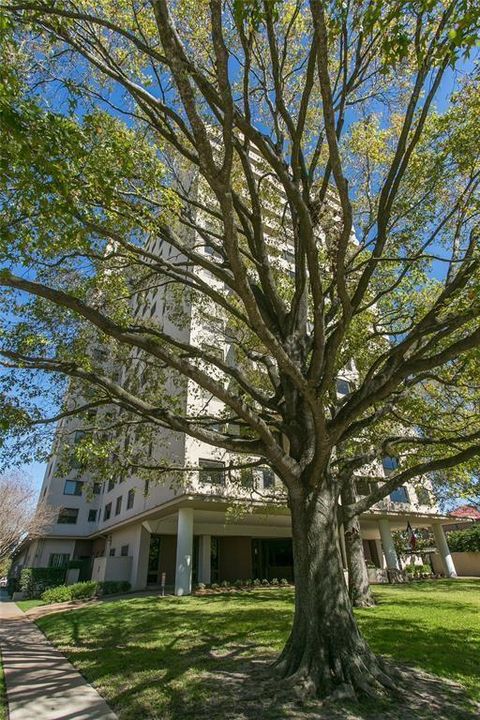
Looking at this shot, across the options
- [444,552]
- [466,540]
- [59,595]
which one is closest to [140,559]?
[59,595]

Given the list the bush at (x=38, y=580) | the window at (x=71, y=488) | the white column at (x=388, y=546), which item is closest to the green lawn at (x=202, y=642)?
the white column at (x=388, y=546)

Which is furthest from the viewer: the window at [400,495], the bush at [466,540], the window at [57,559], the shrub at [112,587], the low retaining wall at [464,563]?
the window at [57,559]

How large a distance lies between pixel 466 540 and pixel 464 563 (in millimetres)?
1645

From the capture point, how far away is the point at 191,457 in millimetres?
19312

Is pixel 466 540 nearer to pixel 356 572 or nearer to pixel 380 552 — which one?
pixel 380 552

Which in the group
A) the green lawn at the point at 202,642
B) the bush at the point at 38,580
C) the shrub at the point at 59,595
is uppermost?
the bush at the point at 38,580

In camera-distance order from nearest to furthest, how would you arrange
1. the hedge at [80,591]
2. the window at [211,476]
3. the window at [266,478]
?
the window at [211,476] < the hedge at [80,591] < the window at [266,478]

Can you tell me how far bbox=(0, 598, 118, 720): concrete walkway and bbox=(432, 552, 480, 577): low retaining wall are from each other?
2776 cm

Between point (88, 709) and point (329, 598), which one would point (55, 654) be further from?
point (329, 598)

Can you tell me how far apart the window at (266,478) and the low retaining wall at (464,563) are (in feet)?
51.2

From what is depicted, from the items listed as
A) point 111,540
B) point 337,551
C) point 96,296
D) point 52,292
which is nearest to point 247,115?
point 52,292

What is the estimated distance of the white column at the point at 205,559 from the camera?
22.2m

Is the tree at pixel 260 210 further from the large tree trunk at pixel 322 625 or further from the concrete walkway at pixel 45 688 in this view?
the concrete walkway at pixel 45 688

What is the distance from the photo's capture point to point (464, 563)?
30312 mm
